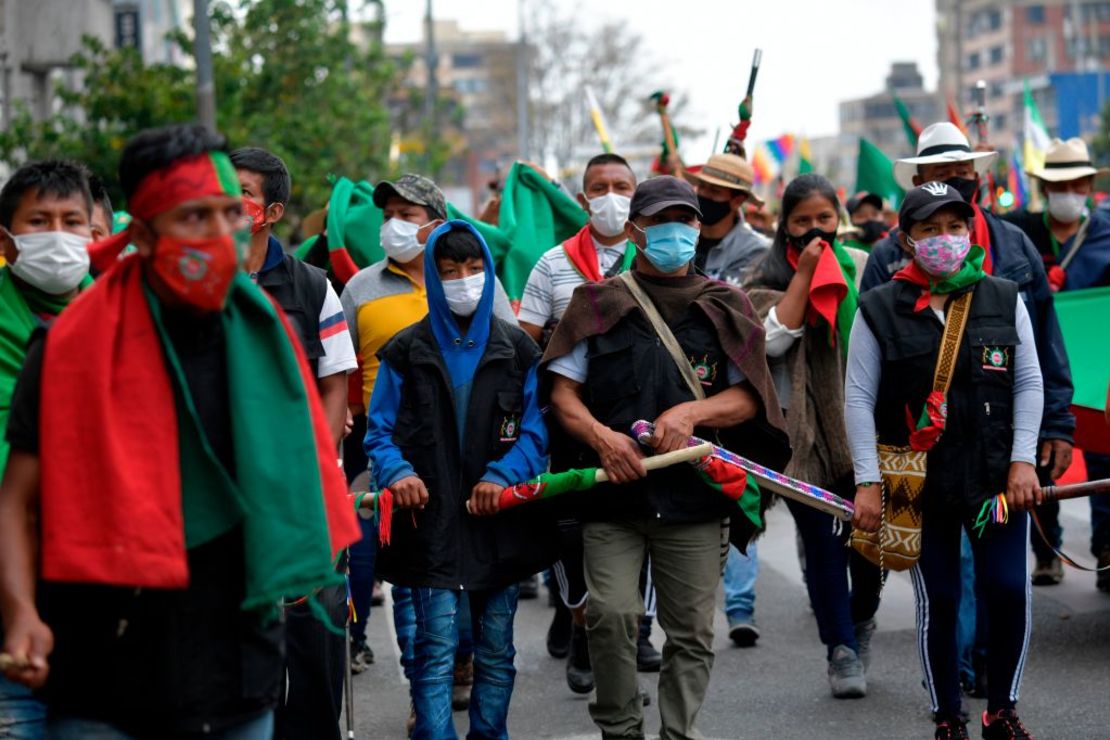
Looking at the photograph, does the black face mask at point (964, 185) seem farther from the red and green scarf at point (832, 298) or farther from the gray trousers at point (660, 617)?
the gray trousers at point (660, 617)

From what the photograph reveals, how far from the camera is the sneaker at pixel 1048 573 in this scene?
9.74 metres

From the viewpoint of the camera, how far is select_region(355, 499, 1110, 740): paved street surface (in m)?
7.05

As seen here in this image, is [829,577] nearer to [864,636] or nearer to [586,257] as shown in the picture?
[864,636]

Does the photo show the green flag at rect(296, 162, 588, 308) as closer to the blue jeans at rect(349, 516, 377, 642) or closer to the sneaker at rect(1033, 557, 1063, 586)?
the blue jeans at rect(349, 516, 377, 642)

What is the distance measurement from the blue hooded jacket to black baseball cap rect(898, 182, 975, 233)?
1.43m

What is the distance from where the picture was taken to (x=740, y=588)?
8.70m

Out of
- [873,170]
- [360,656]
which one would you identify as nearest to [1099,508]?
[360,656]

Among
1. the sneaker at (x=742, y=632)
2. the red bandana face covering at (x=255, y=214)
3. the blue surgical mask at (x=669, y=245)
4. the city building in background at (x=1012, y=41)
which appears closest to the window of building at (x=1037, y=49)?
the city building in background at (x=1012, y=41)

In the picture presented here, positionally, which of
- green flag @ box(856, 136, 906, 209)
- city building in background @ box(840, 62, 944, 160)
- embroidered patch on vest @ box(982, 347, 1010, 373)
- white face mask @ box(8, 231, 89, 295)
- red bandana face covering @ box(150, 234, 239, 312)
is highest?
red bandana face covering @ box(150, 234, 239, 312)

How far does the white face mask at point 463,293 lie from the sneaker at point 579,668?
2.03m

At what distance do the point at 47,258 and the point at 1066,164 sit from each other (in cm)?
643

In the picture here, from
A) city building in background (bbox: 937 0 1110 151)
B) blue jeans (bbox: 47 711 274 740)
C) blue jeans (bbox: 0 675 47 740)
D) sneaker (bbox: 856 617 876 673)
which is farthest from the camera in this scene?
city building in background (bbox: 937 0 1110 151)

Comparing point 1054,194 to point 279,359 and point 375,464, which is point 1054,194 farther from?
point 279,359

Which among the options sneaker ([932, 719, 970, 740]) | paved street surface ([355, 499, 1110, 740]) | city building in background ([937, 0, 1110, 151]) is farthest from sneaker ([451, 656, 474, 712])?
city building in background ([937, 0, 1110, 151])
